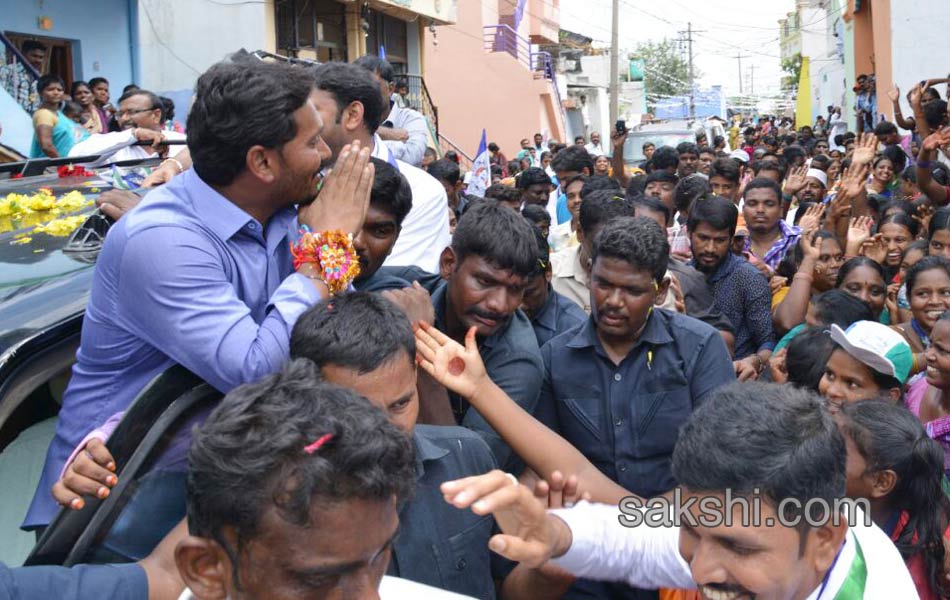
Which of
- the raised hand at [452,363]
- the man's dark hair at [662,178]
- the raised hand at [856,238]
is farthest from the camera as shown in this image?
the man's dark hair at [662,178]

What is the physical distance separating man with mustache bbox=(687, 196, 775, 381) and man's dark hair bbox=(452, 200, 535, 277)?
2.11 m

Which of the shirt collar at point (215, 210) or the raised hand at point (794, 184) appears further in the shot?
the raised hand at point (794, 184)

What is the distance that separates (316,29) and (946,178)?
13.7 meters

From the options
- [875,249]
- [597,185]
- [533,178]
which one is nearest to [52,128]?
[533,178]

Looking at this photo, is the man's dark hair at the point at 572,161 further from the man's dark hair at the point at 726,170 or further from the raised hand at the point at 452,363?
the raised hand at the point at 452,363

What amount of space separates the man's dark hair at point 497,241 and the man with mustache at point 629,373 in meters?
0.29

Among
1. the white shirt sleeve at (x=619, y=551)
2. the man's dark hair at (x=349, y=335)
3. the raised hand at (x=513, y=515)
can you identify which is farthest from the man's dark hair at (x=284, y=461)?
the white shirt sleeve at (x=619, y=551)

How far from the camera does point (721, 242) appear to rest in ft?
18.6

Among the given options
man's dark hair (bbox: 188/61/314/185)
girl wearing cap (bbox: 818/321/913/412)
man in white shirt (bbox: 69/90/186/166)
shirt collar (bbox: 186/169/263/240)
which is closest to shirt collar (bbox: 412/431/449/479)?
shirt collar (bbox: 186/169/263/240)

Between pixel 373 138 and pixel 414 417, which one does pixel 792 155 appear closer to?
pixel 373 138

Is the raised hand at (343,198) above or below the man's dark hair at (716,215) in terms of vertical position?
below

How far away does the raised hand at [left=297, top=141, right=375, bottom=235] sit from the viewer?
2439 millimetres

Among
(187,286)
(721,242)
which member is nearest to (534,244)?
(187,286)

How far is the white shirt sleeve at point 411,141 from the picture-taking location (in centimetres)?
606
